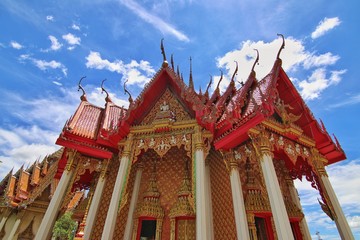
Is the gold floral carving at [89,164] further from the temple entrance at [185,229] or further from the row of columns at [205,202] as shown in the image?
the temple entrance at [185,229]

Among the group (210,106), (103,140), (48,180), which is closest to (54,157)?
(48,180)

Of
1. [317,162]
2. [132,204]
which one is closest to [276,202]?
[317,162]

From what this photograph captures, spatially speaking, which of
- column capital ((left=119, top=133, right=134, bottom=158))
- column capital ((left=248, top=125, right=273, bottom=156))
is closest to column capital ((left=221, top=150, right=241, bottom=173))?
column capital ((left=248, top=125, right=273, bottom=156))

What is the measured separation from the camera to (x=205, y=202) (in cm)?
530

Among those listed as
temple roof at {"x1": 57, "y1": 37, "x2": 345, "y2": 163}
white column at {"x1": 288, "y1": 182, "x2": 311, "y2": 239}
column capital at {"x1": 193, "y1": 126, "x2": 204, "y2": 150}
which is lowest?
white column at {"x1": 288, "y1": 182, "x2": 311, "y2": 239}

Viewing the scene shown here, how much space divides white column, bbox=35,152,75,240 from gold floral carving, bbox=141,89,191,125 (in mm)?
2916

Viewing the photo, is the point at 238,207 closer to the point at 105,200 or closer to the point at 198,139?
the point at 198,139

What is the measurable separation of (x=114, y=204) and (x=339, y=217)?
642 cm

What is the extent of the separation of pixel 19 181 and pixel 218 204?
45.8 ft

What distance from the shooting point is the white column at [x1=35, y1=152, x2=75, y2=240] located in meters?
5.99

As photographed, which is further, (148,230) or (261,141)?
(148,230)

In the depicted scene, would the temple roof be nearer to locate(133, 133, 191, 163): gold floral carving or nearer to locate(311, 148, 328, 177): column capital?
locate(311, 148, 328, 177): column capital

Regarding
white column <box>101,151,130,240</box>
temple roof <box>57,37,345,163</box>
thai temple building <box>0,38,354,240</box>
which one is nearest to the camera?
white column <box>101,151,130,240</box>

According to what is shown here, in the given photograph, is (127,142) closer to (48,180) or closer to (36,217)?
(48,180)
